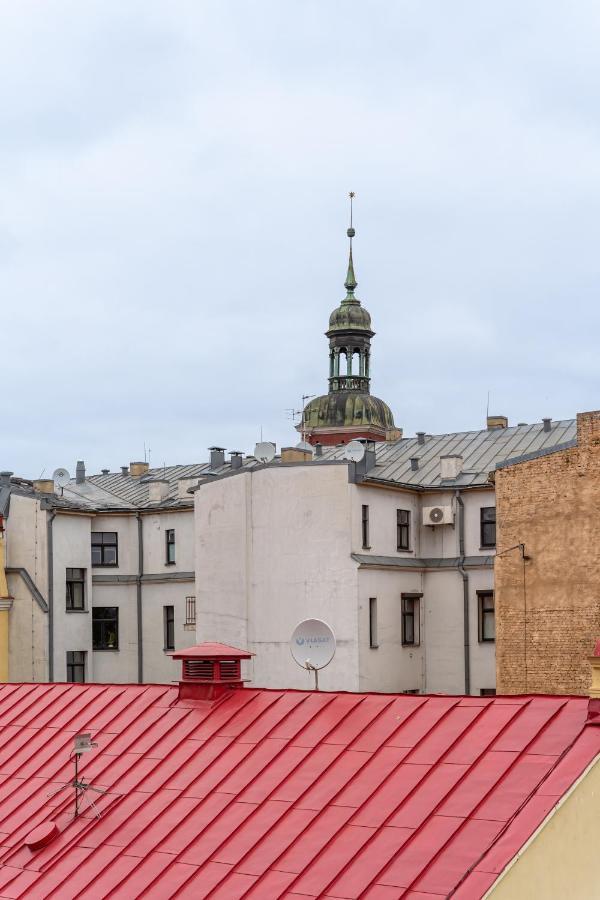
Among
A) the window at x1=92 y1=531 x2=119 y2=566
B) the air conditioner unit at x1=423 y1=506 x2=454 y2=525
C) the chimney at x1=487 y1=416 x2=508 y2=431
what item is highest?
the chimney at x1=487 y1=416 x2=508 y2=431

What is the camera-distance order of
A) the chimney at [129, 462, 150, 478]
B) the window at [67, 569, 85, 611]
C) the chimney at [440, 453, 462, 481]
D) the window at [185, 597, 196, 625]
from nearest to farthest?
the chimney at [440, 453, 462, 481] → the window at [185, 597, 196, 625] → the window at [67, 569, 85, 611] → the chimney at [129, 462, 150, 478]

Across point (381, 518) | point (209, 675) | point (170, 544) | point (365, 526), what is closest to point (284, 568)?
point (365, 526)

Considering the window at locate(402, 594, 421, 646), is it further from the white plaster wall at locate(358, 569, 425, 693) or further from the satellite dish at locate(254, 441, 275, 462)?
the satellite dish at locate(254, 441, 275, 462)

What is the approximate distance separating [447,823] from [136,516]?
42.8m

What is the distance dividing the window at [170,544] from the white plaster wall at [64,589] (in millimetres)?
3316

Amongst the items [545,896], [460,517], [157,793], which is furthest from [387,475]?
[545,896]

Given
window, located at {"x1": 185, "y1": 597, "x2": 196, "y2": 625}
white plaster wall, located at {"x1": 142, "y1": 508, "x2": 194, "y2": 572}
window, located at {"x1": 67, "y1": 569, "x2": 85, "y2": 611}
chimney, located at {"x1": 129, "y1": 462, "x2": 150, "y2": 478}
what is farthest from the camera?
chimney, located at {"x1": 129, "y1": 462, "x2": 150, "y2": 478}

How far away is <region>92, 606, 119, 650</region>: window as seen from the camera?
55.4 m

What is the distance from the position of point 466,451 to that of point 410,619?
821cm

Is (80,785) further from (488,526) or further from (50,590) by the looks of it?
(50,590)

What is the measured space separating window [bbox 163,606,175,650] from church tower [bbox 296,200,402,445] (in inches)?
1927

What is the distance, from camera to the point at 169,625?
5531cm

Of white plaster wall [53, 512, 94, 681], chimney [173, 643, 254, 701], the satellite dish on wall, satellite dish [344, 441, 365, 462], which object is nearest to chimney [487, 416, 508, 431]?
satellite dish [344, 441, 365, 462]

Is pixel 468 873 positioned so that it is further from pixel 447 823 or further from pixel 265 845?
pixel 265 845
